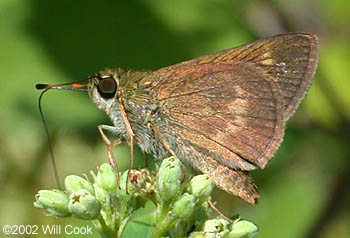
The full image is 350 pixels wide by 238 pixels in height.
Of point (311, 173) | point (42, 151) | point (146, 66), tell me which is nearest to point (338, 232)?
point (311, 173)

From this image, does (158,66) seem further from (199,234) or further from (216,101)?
(199,234)

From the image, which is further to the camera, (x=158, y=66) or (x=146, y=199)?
(x=158, y=66)

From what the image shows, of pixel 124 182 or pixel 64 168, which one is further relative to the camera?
pixel 64 168

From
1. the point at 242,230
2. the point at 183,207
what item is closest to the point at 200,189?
the point at 183,207

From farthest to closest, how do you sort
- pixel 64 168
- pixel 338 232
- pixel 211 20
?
pixel 211 20 < pixel 338 232 < pixel 64 168

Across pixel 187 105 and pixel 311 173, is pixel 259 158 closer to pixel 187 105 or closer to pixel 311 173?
pixel 187 105

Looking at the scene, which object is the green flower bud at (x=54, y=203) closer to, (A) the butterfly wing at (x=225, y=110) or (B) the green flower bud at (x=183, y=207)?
(B) the green flower bud at (x=183, y=207)
